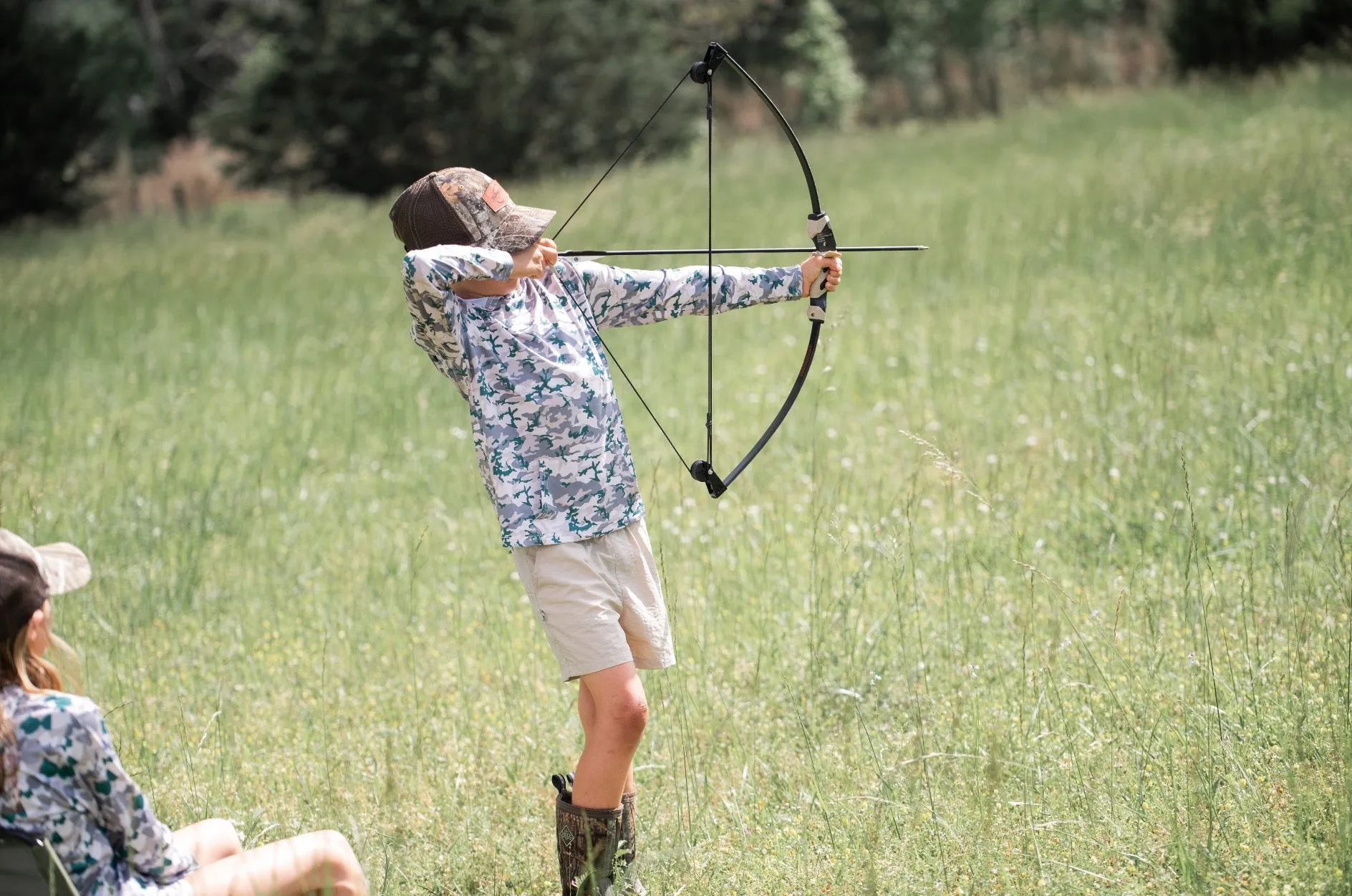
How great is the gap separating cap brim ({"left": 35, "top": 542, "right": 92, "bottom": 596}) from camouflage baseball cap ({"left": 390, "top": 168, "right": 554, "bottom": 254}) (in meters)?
0.84

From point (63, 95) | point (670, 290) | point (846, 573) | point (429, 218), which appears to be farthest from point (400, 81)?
point (429, 218)

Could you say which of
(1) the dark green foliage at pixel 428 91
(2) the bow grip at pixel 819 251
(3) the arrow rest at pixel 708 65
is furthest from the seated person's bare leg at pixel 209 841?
(1) the dark green foliage at pixel 428 91

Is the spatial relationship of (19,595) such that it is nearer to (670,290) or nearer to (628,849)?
(628,849)

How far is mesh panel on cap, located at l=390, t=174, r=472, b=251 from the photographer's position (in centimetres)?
270

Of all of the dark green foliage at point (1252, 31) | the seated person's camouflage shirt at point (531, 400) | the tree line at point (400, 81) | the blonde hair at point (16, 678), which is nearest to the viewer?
the blonde hair at point (16, 678)

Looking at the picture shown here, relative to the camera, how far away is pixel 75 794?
203cm

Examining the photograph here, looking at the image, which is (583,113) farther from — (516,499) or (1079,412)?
(516,499)

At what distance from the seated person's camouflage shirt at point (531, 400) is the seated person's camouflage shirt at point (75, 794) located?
2.76 ft

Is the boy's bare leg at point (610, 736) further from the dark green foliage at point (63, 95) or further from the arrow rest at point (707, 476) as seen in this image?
the dark green foliage at point (63, 95)

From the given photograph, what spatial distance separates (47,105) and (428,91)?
17.3 ft

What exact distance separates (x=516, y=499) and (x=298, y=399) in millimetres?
4868

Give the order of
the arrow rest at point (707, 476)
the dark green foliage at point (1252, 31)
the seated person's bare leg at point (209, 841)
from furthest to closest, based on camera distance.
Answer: the dark green foliage at point (1252, 31)
the arrow rest at point (707, 476)
the seated person's bare leg at point (209, 841)

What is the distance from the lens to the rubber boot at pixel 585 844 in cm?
268

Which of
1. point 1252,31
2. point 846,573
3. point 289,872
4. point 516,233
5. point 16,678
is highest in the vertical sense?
point 1252,31
